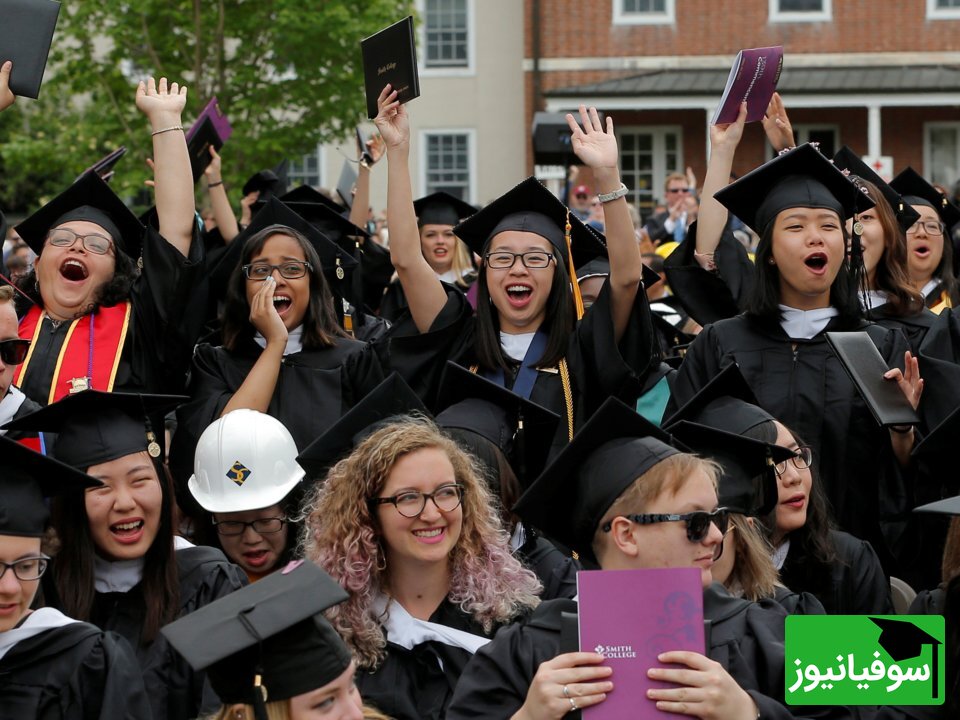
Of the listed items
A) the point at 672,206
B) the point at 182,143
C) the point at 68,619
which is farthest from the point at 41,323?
the point at 672,206

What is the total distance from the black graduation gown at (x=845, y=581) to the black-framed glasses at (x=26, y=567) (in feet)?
7.64

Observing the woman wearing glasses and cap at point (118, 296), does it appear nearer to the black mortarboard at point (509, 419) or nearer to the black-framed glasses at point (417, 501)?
the black mortarboard at point (509, 419)

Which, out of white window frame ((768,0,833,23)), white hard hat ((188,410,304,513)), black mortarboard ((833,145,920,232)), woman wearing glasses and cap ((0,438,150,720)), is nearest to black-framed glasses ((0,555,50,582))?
woman wearing glasses and cap ((0,438,150,720))

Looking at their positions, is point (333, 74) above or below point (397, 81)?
above

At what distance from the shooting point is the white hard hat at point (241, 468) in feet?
16.6

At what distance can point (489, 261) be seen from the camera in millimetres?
5711

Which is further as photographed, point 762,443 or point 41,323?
point 41,323

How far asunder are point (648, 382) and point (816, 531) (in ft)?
5.19

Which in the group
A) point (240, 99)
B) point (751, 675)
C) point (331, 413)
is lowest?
point (751, 675)

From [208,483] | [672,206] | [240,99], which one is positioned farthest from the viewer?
[240,99]

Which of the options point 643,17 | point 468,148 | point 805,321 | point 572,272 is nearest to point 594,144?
point 572,272

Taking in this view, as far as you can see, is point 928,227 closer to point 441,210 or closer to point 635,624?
point 441,210

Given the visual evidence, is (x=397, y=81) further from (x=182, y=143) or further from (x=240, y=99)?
(x=240, y=99)

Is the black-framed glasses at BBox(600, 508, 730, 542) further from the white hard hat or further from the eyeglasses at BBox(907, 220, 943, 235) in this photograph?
the eyeglasses at BBox(907, 220, 943, 235)
